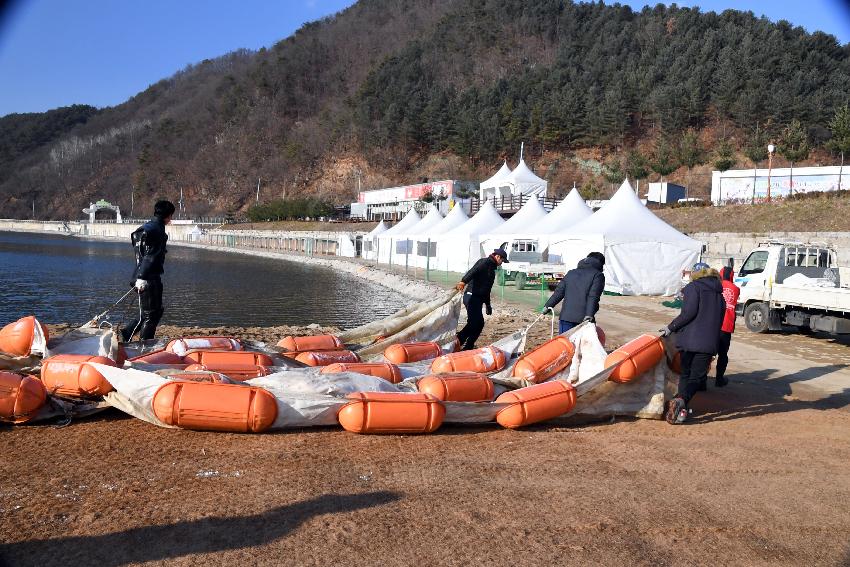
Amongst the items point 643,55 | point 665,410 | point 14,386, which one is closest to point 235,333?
point 14,386

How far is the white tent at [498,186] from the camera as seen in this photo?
5272 centimetres

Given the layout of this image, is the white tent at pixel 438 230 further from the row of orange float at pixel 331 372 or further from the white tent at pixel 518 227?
the row of orange float at pixel 331 372

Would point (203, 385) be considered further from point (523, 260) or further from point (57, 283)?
point (57, 283)

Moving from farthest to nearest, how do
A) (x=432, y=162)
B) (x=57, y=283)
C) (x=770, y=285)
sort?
1. (x=432, y=162)
2. (x=57, y=283)
3. (x=770, y=285)

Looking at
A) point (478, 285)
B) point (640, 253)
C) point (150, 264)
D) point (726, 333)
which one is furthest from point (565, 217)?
point (150, 264)

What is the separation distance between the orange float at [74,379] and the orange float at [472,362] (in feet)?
12.3

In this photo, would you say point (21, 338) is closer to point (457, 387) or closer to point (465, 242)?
point (457, 387)

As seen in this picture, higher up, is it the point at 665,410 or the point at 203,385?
the point at 203,385

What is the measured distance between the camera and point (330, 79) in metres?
159

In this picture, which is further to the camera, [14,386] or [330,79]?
[330,79]

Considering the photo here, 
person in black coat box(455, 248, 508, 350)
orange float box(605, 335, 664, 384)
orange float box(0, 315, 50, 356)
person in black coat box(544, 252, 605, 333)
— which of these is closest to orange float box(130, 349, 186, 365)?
orange float box(0, 315, 50, 356)

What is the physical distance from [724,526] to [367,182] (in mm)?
106403

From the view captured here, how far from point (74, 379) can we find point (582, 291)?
5894 mm

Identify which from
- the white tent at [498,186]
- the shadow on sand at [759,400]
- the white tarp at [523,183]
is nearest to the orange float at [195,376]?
the shadow on sand at [759,400]
